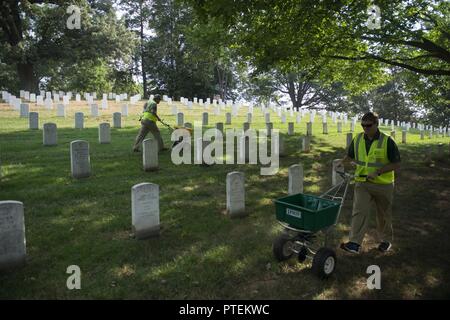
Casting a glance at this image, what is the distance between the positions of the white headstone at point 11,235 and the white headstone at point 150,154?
491 centimetres

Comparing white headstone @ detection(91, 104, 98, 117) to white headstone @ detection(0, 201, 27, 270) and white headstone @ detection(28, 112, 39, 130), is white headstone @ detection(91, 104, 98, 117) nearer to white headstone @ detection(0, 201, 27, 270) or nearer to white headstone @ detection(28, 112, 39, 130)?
white headstone @ detection(28, 112, 39, 130)

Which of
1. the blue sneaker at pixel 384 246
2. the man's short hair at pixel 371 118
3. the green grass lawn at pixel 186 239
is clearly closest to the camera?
the green grass lawn at pixel 186 239

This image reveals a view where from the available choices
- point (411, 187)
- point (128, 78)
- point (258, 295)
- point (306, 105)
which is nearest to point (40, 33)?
point (128, 78)

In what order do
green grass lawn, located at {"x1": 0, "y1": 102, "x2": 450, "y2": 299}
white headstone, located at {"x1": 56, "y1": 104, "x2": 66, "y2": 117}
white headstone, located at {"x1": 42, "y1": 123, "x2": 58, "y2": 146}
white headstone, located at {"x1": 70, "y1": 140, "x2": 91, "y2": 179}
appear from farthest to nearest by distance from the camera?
white headstone, located at {"x1": 56, "y1": 104, "x2": 66, "y2": 117} → white headstone, located at {"x1": 42, "y1": 123, "x2": 58, "y2": 146} → white headstone, located at {"x1": 70, "y1": 140, "x2": 91, "y2": 179} → green grass lawn, located at {"x1": 0, "y1": 102, "x2": 450, "y2": 299}

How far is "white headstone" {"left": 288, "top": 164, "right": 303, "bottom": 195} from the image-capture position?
838 centimetres

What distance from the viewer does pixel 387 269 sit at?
544cm

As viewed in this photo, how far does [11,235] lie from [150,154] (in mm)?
5198

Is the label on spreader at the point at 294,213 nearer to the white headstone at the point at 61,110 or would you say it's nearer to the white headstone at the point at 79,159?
the white headstone at the point at 79,159

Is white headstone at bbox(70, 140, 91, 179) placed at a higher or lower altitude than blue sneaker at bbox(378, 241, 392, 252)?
higher

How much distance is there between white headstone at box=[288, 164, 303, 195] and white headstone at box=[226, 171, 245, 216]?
1.46 meters

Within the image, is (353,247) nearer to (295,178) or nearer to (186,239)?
(186,239)

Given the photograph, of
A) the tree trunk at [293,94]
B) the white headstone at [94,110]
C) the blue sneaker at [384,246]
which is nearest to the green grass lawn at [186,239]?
the blue sneaker at [384,246]

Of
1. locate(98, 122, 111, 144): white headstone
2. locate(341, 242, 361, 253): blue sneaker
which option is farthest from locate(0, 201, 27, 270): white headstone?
locate(98, 122, 111, 144): white headstone

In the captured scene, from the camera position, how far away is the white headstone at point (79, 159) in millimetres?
8820
